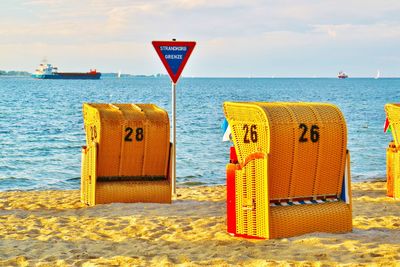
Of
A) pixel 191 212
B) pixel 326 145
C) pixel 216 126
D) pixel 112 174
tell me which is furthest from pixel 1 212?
pixel 216 126

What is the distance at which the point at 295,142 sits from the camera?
800 cm

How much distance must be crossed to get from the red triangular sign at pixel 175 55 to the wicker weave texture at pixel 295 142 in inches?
143

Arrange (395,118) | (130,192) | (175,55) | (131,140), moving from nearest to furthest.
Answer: (131,140) < (130,192) < (395,118) < (175,55)

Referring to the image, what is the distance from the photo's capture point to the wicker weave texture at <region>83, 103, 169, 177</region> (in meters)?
10.7

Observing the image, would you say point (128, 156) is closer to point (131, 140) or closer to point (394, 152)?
point (131, 140)

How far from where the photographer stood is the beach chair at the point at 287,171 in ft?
26.1

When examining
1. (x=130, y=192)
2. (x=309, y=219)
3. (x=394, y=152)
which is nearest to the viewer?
(x=309, y=219)

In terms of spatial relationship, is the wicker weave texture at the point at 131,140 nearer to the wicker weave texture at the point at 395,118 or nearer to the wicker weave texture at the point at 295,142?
the wicker weave texture at the point at 295,142

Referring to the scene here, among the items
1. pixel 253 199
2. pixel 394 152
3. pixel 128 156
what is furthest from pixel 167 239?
pixel 394 152

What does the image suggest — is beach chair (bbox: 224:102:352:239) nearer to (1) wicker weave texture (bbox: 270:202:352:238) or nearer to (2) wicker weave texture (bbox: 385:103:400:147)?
(1) wicker weave texture (bbox: 270:202:352:238)

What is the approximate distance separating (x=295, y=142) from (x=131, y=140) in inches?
141

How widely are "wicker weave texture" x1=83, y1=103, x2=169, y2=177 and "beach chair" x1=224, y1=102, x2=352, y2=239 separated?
254 cm

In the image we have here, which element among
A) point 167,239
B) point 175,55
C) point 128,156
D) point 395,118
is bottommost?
point 167,239

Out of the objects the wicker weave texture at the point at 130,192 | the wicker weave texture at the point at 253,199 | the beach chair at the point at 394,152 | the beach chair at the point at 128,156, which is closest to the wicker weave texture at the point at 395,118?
the beach chair at the point at 394,152
